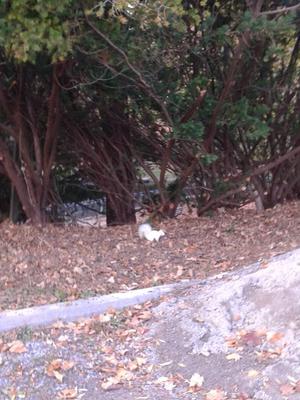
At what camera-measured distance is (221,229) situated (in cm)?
876

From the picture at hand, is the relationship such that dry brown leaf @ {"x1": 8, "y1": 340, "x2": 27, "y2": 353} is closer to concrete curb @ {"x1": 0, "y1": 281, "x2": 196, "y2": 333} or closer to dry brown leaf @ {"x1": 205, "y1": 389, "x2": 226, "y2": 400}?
concrete curb @ {"x1": 0, "y1": 281, "x2": 196, "y2": 333}

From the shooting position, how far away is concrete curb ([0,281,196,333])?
5.70m

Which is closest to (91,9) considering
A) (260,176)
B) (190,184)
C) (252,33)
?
(252,33)

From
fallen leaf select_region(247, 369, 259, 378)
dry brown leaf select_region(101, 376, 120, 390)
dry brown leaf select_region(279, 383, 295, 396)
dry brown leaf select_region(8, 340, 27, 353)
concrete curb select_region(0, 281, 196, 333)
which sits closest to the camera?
dry brown leaf select_region(279, 383, 295, 396)

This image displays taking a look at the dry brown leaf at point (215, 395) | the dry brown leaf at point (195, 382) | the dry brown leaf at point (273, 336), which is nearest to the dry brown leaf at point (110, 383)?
the dry brown leaf at point (195, 382)

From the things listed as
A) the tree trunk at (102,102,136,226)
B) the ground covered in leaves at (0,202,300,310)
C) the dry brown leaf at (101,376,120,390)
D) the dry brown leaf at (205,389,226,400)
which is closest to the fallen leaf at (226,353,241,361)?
the dry brown leaf at (205,389,226,400)

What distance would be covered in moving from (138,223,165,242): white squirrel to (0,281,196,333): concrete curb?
198cm

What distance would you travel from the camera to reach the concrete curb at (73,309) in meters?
5.70

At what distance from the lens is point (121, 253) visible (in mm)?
7801

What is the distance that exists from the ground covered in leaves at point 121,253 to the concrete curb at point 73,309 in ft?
0.94

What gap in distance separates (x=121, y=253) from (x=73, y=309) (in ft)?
6.36

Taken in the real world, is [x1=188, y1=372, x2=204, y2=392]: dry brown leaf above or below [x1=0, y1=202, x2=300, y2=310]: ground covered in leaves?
above

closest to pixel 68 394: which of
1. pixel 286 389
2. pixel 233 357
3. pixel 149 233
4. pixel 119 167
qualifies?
pixel 233 357

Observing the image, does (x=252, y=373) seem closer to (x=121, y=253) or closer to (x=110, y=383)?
(x=110, y=383)
